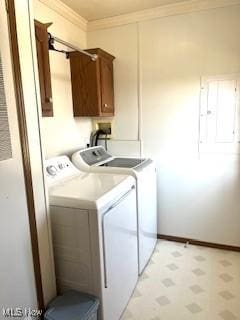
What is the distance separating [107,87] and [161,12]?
0.92 m

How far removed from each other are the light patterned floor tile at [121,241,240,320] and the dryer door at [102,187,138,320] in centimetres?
15

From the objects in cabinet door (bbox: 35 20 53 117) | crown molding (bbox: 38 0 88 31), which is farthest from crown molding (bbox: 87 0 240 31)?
cabinet door (bbox: 35 20 53 117)

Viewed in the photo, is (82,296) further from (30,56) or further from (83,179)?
(30,56)

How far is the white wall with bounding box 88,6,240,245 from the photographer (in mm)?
2367

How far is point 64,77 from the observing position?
2412 millimetres

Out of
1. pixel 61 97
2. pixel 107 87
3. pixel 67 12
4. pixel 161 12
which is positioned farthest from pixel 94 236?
pixel 161 12

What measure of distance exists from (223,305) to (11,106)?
208 cm

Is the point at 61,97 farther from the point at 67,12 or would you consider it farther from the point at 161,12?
the point at 161,12

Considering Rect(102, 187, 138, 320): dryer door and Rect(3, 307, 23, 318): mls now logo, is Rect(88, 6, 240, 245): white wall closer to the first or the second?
Rect(102, 187, 138, 320): dryer door

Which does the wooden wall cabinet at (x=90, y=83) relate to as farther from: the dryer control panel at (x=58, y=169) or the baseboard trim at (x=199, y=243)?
the baseboard trim at (x=199, y=243)

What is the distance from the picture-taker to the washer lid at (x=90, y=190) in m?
1.46

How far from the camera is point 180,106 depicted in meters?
2.56

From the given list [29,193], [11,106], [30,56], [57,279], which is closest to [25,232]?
[29,193]

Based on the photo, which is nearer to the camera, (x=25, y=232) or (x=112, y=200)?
(x=25, y=232)
